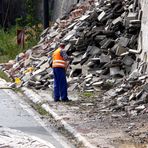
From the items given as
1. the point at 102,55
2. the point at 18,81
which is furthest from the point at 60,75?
the point at 18,81

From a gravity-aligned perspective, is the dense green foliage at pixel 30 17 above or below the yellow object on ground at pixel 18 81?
above

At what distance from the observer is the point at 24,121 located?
12352 mm

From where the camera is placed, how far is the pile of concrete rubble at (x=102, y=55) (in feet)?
52.5

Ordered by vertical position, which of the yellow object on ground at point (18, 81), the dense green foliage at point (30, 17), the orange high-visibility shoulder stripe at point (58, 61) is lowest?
the yellow object on ground at point (18, 81)

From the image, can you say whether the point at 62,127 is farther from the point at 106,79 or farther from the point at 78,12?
the point at 78,12

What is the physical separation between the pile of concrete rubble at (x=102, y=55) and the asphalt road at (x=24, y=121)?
1940 millimetres

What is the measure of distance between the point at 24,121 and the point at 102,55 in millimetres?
5344

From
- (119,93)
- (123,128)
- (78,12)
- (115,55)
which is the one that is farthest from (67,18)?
(123,128)

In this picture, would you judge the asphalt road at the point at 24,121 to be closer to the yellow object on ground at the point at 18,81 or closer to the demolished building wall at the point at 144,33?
the yellow object on ground at the point at 18,81

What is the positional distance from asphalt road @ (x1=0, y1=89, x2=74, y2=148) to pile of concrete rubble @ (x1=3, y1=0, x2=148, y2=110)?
6.36 ft

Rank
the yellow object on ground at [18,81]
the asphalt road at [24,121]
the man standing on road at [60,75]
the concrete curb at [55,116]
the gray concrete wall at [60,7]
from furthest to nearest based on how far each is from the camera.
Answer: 1. the gray concrete wall at [60,7]
2. the yellow object on ground at [18,81]
3. the man standing on road at [60,75]
4. the asphalt road at [24,121]
5. the concrete curb at [55,116]

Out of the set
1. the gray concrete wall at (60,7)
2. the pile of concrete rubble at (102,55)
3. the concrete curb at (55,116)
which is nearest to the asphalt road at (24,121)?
the concrete curb at (55,116)

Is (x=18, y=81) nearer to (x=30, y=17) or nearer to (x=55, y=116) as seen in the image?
(x=55, y=116)

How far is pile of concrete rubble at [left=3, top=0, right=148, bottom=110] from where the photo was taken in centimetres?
1599
